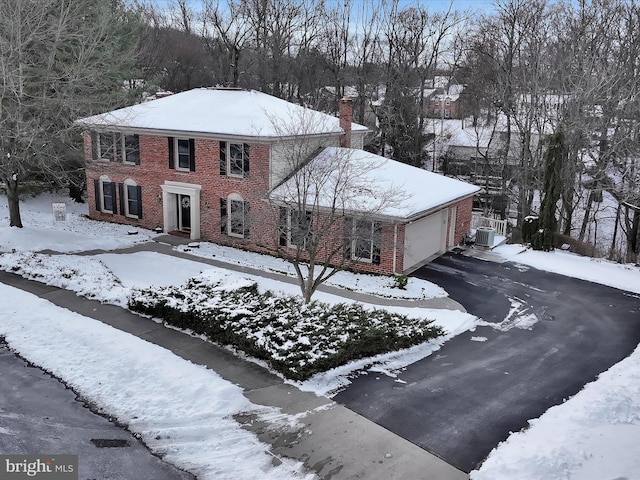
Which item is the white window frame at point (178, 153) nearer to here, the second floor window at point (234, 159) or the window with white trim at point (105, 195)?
the second floor window at point (234, 159)

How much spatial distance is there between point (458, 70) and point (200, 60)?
25218 mm

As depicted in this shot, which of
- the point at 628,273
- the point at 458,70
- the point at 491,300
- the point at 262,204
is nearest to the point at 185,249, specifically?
the point at 262,204

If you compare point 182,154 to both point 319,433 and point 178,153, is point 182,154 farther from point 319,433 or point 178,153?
point 319,433

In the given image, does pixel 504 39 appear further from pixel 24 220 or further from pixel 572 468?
pixel 572 468

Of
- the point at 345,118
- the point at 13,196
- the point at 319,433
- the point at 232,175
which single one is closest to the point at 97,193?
the point at 13,196

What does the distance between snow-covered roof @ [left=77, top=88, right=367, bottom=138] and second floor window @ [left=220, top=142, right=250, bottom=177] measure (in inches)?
28.3

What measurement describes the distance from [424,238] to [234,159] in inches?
318

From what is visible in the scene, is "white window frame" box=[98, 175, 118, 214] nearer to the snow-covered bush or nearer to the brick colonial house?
the brick colonial house

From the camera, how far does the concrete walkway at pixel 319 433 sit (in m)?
7.64

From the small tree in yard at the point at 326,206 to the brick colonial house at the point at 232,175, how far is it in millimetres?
210

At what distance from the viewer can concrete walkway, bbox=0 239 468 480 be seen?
7.64 meters

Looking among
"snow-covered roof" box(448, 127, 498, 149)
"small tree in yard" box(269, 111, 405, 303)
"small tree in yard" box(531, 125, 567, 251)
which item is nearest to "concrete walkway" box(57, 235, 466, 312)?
"small tree in yard" box(269, 111, 405, 303)

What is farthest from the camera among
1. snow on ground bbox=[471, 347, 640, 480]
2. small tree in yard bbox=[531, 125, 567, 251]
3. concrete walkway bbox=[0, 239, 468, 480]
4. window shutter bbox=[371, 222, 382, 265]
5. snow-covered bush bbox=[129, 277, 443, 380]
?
small tree in yard bbox=[531, 125, 567, 251]

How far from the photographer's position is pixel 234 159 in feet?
73.3
